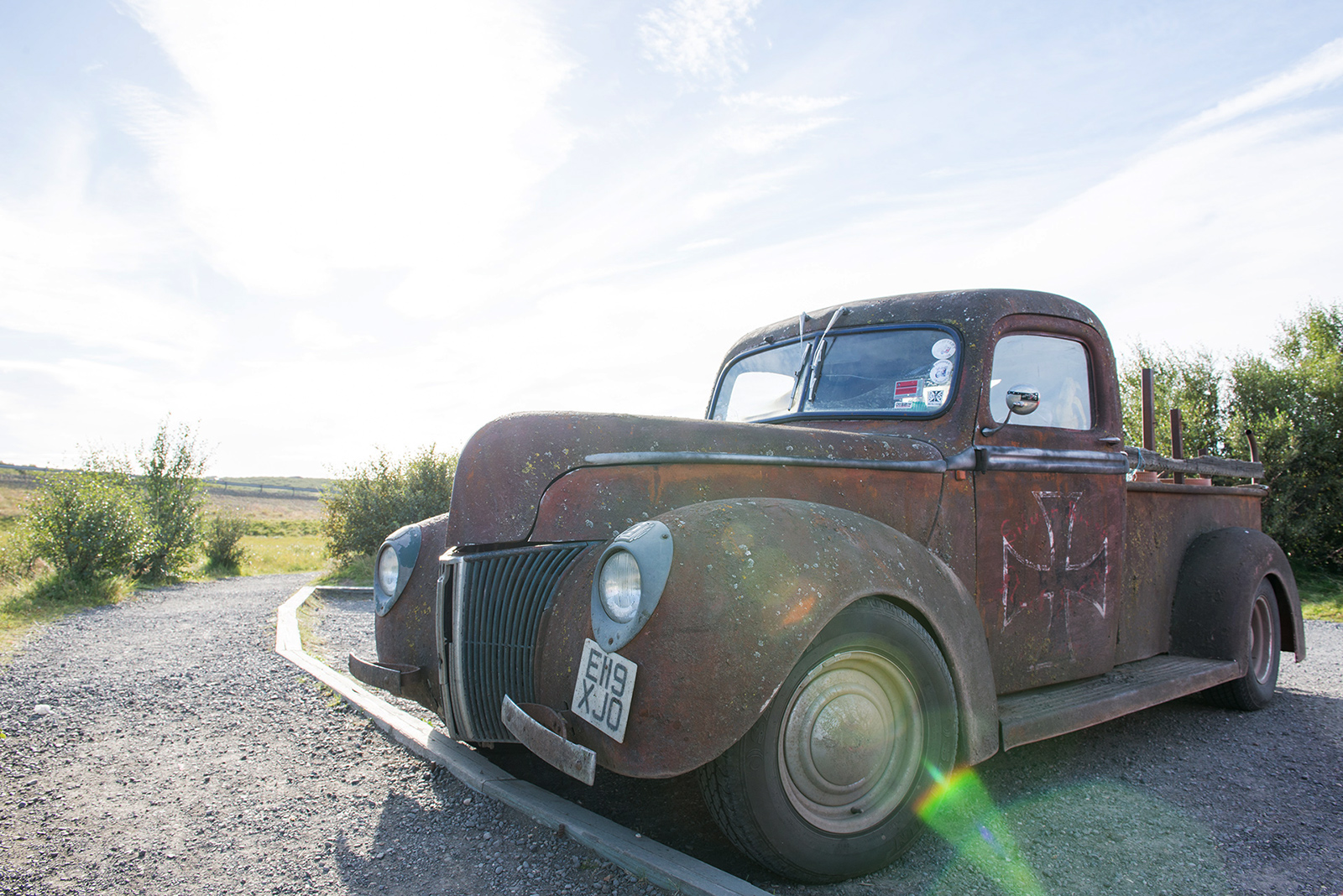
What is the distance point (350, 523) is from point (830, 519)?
13.9m

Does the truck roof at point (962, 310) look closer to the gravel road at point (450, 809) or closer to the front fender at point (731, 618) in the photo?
the front fender at point (731, 618)

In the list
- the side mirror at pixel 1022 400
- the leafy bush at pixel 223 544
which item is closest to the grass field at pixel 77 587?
the leafy bush at pixel 223 544

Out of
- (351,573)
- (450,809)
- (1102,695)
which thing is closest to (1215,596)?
(1102,695)

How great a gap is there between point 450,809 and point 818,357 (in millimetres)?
2450

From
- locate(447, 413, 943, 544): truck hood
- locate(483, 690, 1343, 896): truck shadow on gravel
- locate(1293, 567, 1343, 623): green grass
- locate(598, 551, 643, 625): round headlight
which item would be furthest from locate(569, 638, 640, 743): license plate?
locate(1293, 567, 1343, 623): green grass

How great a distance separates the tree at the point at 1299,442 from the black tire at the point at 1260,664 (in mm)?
9678

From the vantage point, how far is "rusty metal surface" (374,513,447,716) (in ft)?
9.57

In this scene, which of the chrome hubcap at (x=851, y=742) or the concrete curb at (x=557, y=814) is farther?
the chrome hubcap at (x=851, y=742)

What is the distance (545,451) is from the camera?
2.54 metres

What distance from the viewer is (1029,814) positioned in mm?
2818

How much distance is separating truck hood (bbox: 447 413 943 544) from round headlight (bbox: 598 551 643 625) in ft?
1.60

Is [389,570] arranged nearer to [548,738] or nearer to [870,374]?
[548,738]

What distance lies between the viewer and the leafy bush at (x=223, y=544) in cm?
1619

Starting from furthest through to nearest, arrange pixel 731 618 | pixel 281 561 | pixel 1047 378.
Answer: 1. pixel 281 561
2. pixel 1047 378
3. pixel 731 618
